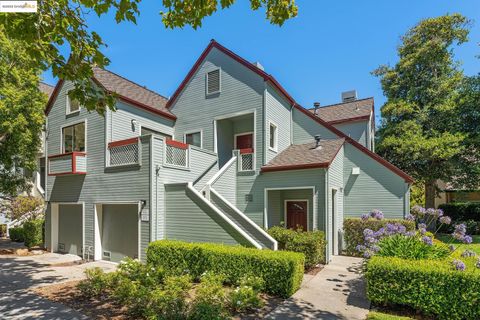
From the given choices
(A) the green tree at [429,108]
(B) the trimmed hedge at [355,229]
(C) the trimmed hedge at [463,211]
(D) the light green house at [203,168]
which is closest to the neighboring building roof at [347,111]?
(A) the green tree at [429,108]

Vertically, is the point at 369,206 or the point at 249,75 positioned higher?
the point at 249,75

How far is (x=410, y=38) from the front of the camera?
18906 millimetres

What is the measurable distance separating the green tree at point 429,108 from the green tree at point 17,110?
21.0 m

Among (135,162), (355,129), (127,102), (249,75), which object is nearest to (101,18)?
(135,162)

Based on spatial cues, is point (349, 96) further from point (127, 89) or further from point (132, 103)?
point (132, 103)

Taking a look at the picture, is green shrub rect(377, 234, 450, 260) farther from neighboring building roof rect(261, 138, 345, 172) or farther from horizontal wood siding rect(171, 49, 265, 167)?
horizontal wood siding rect(171, 49, 265, 167)

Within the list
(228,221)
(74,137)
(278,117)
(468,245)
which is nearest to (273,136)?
(278,117)

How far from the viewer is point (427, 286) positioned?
6.08 metres

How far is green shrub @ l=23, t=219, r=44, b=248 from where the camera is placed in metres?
15.2

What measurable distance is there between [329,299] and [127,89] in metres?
13.0

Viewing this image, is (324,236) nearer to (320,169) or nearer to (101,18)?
(320,169)

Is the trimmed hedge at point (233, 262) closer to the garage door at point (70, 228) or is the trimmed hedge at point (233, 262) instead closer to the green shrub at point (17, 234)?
the garage door at point (70, 228)

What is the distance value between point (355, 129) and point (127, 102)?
13432 mm

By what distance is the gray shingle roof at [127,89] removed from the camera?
13.1 metres
